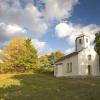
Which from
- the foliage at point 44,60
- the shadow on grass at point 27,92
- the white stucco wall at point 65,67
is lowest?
the shadow on grass at point 27,92

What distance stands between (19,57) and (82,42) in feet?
68.8

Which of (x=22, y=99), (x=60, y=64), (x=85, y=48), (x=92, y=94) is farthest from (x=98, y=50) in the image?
(x=22, y=99)

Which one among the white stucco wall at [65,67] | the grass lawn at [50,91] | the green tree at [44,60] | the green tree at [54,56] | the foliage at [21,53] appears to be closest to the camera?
the grass lawn at [50,91]

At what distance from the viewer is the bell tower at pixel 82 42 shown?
5216 cm

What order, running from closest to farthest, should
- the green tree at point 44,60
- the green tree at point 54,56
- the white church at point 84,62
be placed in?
the white church at point 84,62
the green tree at point 44,60
the green tree at point 54,56

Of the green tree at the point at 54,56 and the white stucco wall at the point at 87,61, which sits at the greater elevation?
the green tree at the point at 54,56

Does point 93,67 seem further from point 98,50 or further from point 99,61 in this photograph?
point 98,50

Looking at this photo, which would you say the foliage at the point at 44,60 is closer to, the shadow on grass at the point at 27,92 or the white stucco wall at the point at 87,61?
the white stucco wall at the point at 87,61

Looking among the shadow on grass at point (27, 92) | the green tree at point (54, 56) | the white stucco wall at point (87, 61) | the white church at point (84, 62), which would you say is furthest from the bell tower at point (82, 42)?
the green tree at point (54, 56)

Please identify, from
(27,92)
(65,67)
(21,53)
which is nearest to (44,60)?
(21,53)

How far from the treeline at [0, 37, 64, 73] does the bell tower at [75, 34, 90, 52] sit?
16.1m

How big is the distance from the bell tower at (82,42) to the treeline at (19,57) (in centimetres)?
1606

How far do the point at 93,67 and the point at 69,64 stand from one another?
5.82m

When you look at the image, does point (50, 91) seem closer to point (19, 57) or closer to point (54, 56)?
point (19, 57)
